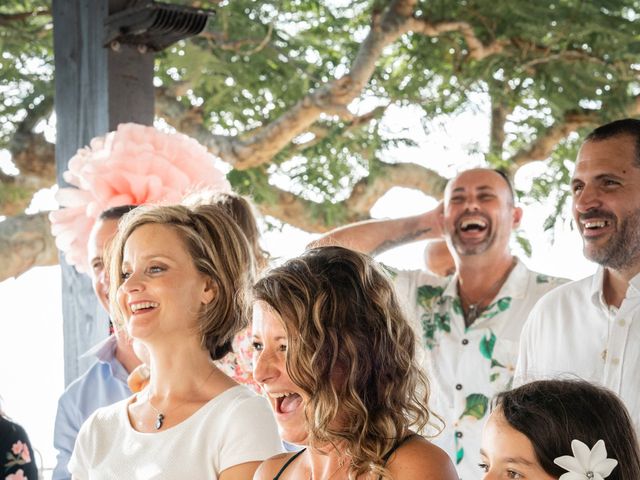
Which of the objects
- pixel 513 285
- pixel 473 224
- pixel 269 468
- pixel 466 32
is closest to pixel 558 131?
pixel 466 32

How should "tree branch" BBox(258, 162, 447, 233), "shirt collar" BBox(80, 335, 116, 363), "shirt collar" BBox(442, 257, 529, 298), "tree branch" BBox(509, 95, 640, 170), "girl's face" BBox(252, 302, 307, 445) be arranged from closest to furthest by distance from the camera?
"girl's face" BBox(252, 302, 307, 445) < "shirt collar" BBox(80, 335, 116, 363) < "shirt collar" BBox(442, 257, 529, 298) < "tree branch" BBox(509, 95, 640, 170) < "tree branch" BBox(258, 162, 447, 233)

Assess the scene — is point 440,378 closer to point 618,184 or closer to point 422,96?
point 618,184

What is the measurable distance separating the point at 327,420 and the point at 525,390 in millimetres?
304

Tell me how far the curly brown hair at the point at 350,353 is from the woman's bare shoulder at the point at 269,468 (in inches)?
5.1

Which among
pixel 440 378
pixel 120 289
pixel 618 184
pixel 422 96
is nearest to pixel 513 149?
pixel 422 96

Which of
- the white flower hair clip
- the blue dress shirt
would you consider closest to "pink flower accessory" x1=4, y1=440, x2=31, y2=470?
the blue dress shirt

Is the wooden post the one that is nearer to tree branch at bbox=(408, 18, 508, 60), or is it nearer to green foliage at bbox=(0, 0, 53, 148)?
green foliage at bbox=(0, 0, 53, 148)

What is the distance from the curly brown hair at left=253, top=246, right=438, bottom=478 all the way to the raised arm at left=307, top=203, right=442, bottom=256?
5.78ft

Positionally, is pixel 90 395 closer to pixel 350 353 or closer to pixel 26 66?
pixel 350 353

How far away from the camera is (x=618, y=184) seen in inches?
97.7

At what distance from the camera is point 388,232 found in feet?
12.2

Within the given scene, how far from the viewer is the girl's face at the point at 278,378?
1752mm

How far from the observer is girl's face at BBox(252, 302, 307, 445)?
1752mm

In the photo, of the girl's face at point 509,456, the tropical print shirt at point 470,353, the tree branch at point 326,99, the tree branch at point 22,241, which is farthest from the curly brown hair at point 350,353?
the tree branch at point 22,241
